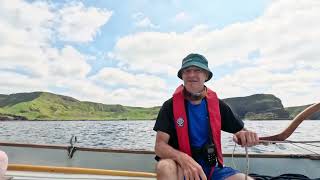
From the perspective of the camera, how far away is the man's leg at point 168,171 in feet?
10.4

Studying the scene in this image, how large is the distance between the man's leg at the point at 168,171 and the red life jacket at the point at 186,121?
0.47 m

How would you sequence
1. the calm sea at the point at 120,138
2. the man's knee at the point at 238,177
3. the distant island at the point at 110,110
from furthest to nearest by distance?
the distant island at the point at 110,110, the calm sea at the point at 120,138, the man's knee at the point at 238,177

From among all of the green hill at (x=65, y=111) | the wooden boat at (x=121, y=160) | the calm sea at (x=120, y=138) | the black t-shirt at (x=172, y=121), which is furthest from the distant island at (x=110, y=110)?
the black t-shirt at (x=172, y=121)

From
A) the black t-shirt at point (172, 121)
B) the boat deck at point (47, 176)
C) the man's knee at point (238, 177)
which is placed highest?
the black t-shirt at point (172, 121)

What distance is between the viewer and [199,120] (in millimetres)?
3912

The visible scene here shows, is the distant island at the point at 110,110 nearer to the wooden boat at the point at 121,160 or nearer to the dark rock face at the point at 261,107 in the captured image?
the dark rock face at the point at 261,107

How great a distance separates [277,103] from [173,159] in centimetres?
18224

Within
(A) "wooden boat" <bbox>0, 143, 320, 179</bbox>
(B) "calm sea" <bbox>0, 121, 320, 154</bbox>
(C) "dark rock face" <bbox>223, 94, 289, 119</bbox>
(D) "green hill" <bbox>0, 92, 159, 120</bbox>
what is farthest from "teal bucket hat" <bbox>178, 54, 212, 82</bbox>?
(D) "green hill" <bbox>0, 92, 159, 120</bbox>

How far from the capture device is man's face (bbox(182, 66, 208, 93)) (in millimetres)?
3822

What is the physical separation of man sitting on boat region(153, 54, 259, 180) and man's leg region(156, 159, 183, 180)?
0.89 ft

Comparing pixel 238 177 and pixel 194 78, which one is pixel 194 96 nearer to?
pixel 194 78

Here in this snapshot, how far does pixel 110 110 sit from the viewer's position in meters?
193

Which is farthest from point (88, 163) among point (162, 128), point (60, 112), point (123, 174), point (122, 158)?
point (60, 112)

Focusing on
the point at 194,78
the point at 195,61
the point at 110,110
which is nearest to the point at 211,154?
the point at 194,78
